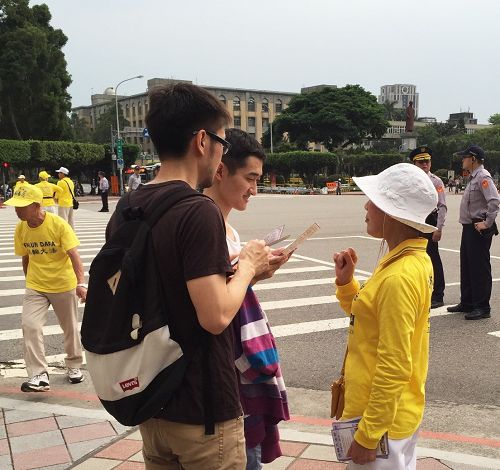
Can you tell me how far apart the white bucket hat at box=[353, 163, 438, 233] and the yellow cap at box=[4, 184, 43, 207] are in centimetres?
310

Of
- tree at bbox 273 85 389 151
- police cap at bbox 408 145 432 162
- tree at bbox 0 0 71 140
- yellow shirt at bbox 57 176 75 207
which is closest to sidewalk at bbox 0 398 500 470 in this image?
police cap at bbox 408 145 432 162

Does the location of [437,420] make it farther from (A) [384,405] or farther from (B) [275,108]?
(B) [275,108]

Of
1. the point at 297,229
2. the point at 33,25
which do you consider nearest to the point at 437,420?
the point at 297,229

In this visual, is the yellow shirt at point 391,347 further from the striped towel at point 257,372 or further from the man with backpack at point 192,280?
the man with backpack at point 192,280

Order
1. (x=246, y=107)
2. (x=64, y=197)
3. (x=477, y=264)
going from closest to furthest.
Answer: (x=477, y=264), (x=64, y=197), (x=246, y=107)

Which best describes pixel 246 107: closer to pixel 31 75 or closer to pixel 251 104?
pixel 251 104

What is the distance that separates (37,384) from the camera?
431cm

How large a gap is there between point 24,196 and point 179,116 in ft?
10.2

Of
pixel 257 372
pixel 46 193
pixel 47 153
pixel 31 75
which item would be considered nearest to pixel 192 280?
pixel 257 372

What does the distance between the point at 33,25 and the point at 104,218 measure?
29.6m

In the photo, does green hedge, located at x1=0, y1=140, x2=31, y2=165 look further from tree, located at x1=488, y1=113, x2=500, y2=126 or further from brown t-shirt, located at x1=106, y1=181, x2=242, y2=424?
tree, located at x1=488, y1=113, x2=500, y2=126

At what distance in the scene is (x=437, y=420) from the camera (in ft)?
12.5

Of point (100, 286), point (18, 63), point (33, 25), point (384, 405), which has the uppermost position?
point (33, 25)

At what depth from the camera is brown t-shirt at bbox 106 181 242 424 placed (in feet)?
5.03
